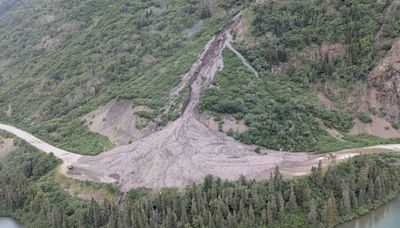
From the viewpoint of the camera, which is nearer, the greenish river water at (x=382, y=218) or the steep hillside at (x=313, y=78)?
the greenish river water at (x=382, y=218)

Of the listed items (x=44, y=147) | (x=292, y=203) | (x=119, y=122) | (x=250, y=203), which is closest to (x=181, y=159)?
(x=250, y=203)

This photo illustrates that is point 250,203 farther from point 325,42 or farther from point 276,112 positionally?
point 325,42

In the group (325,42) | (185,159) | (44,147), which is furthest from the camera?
(44,147)

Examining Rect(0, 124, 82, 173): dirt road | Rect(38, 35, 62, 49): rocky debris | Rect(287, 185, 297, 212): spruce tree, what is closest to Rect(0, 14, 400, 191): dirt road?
Rect(0, 124, 82, 173): dirt road

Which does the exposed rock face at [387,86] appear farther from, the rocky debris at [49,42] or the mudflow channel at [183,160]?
the rocky debris at [49,42]

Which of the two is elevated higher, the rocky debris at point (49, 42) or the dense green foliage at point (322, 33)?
the dense green foliage at point (322, 33)

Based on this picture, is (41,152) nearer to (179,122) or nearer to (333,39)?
(179,122)

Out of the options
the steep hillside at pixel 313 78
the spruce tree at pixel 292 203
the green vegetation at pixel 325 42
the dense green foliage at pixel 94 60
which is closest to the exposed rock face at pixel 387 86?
the steep hillside at pixel 313 78

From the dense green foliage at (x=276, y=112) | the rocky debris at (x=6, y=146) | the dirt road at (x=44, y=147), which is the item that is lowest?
the rocky debris at (x=6, y=146)
